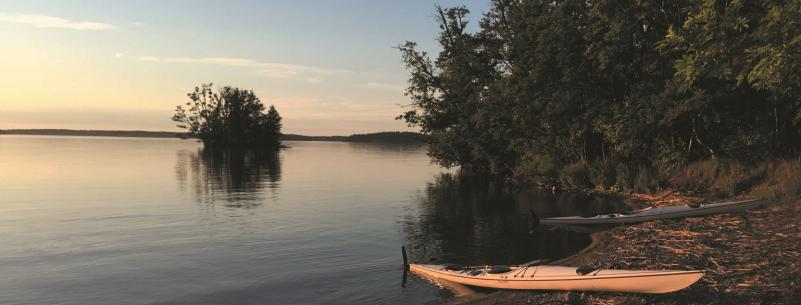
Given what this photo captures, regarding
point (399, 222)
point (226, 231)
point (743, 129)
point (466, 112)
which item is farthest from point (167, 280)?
point (466, 112)

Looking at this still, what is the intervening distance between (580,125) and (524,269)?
83.0ft

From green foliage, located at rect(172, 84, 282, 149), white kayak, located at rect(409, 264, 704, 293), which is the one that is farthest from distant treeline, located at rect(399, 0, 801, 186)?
green foliage, located at rect(172, 84, 282, 149)

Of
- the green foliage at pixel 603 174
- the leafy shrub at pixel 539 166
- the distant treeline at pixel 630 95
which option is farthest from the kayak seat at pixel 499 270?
the leafy shrub at pixel 539 166

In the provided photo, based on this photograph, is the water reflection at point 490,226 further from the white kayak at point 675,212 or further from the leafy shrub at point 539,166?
the leafy shrub at point 539,166

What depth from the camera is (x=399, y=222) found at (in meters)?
25.2

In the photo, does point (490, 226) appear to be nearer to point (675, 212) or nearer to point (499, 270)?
point (675, 212)

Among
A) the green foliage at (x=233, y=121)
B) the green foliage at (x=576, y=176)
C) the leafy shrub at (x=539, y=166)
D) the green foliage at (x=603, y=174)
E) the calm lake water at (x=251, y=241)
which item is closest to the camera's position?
the calm lake water at (x=251, y=241)

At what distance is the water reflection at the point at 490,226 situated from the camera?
57.7 ft

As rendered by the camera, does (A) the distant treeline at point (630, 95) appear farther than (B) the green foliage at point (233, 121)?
No

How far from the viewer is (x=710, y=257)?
12.8 m

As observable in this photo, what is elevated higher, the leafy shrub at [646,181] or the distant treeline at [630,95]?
the distant treeline at [630,95]

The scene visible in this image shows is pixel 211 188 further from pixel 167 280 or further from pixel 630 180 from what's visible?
pixel 630 180

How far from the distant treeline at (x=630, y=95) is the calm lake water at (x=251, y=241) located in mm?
5417

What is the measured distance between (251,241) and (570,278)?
44.3ft
